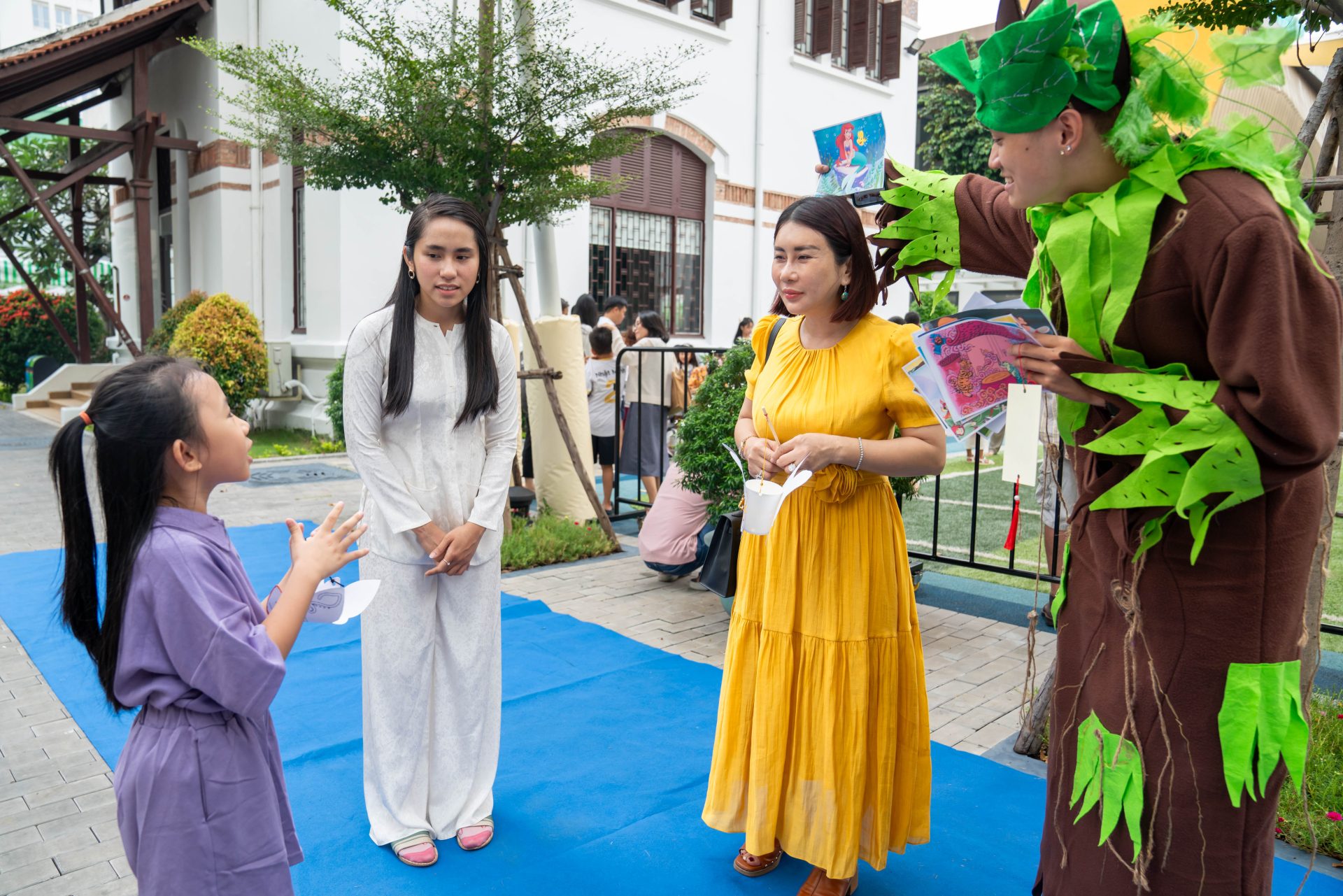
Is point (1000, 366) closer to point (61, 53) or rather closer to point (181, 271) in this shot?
point (61, 53)

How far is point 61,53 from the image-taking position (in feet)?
41.4

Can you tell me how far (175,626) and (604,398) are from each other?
22.8 ft

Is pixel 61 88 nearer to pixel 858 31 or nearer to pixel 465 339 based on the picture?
pixel 858 31

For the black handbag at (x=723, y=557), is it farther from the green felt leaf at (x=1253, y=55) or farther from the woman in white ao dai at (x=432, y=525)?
the green felt leaf at (x=1253, y=55)

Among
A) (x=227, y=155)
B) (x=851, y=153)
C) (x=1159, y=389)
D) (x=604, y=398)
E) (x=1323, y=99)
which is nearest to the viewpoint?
(x=1159, y=389)

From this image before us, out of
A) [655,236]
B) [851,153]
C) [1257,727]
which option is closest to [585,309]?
[655,236]

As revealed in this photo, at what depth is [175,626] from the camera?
173 cm

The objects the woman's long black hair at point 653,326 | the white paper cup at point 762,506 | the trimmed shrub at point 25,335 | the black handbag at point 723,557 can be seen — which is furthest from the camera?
the trimmed shrub at point 25,335

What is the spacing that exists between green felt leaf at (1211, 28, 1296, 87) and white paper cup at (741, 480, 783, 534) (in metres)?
1.20

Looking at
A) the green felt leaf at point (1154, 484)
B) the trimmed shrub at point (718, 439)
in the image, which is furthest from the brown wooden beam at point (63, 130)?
the green felt leaf at point (1154, 484)

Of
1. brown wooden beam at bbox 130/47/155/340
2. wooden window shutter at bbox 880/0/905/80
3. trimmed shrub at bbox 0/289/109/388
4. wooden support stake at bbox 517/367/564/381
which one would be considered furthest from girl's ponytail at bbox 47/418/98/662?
trimmed shrub at bbox 0/289/109/388

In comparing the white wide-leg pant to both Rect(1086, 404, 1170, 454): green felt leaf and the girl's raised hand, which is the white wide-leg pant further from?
Rect(1086, 404, 1170, 454): green felt leaf

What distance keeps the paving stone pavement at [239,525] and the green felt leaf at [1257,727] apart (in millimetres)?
2232

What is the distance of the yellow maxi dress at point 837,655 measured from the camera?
250cm
